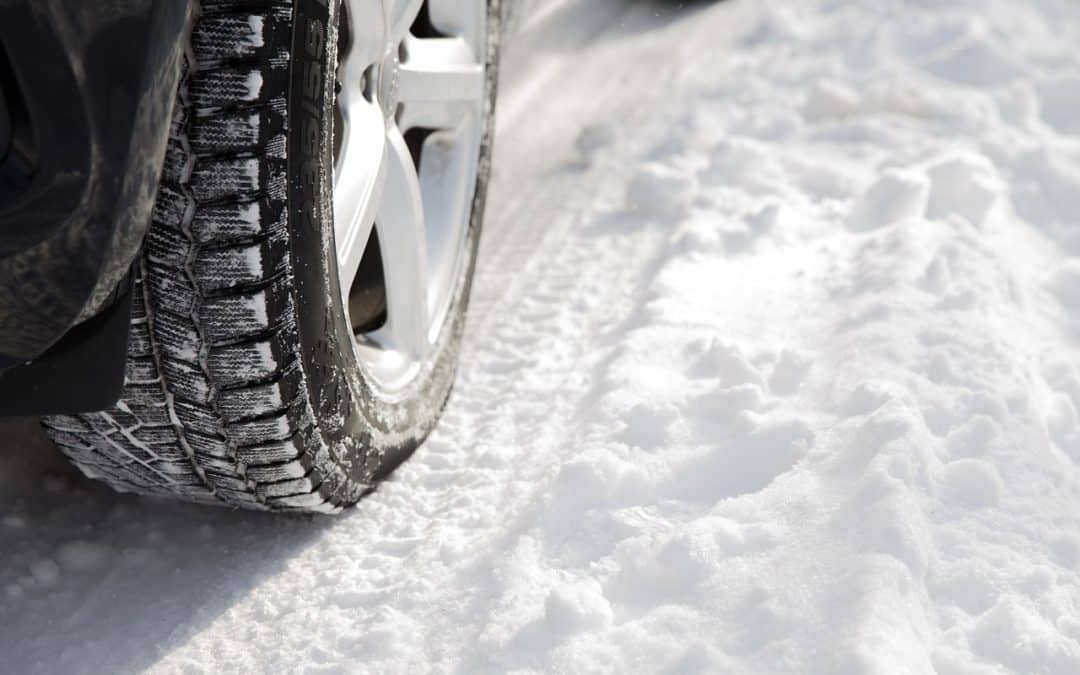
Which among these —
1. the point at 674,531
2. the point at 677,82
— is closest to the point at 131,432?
the point at 674,531

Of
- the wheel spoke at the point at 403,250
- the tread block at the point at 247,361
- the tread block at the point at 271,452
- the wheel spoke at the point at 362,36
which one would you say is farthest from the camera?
the wheel spoke at the point at 403,250

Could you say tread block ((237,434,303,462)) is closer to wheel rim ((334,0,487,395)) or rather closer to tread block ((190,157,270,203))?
wheel rim ((334,0,487,395))

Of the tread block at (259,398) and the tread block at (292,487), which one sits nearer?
the tread block at (259,398)

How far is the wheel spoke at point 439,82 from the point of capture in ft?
5.82

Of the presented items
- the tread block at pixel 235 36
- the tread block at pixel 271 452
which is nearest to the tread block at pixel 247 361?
the tread block at pixel 271 452

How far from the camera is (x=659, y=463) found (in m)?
1.66

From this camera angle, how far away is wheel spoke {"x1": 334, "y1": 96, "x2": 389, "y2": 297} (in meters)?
1.48

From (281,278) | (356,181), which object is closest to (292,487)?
(281,278)

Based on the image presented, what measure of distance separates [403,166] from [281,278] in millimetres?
530

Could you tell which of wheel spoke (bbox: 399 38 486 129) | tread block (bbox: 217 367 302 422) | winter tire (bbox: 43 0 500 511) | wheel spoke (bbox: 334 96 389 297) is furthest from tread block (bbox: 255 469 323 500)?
wheel spoke (bbox: 399 38 486 129)

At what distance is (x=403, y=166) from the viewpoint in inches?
66.6

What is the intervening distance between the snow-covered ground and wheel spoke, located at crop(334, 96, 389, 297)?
0.45 meters

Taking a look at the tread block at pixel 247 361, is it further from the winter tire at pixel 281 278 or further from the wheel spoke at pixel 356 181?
the wheel spoke at pixel 356 181

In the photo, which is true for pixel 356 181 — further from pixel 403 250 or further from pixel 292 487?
pixel 292 487
